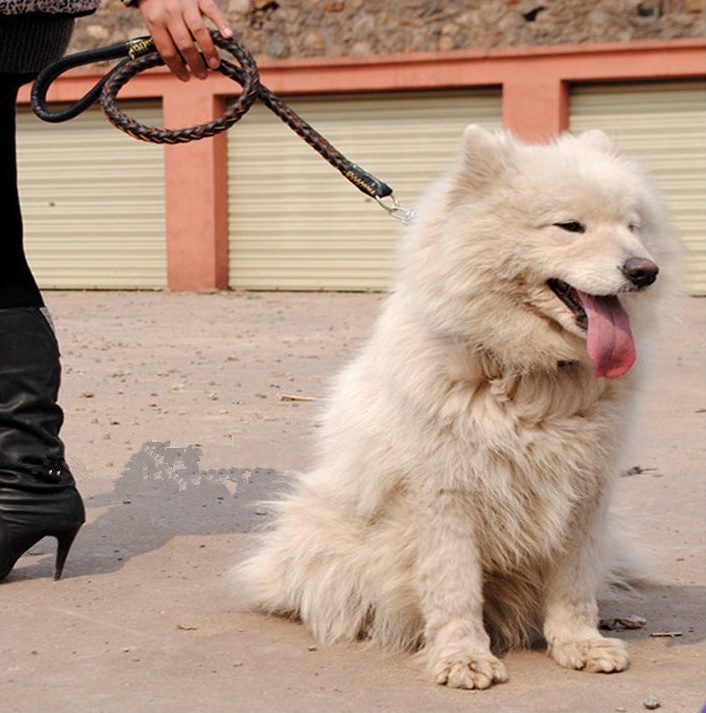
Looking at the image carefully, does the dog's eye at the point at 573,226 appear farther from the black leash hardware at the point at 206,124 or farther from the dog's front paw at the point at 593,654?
the dog's front paw at the point at 593,654

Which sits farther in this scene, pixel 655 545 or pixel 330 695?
pixel 655 545

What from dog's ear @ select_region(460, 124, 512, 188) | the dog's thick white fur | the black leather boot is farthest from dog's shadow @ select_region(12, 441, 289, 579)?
dog's ear @ select_region(460, 124, 512, 188)

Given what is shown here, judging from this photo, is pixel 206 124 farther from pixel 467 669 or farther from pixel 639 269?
pixel 467 669

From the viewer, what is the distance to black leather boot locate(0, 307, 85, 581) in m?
4.34

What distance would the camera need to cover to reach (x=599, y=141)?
374 centimetres

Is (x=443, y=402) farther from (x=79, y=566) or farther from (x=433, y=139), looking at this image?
(x=433, y=139)

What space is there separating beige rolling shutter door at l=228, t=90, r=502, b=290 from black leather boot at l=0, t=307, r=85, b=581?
12.7m

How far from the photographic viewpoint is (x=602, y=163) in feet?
11.7

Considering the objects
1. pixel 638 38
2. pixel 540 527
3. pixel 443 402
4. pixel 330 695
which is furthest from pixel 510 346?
pixel 638 38

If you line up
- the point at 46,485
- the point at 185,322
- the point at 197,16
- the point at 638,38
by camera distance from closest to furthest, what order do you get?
1. the point at 197,16
2. the point at 46,485
3. the point at 185,322
4. the point at 638,38

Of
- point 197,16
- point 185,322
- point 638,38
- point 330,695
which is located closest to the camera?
point 330,695

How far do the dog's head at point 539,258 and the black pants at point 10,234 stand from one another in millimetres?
1487

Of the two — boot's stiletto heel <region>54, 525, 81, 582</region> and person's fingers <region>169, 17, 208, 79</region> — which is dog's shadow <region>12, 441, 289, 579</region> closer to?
boot's stiletto heel <region>54, 525, 81, 582</region>

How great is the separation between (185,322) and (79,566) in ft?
30.4
